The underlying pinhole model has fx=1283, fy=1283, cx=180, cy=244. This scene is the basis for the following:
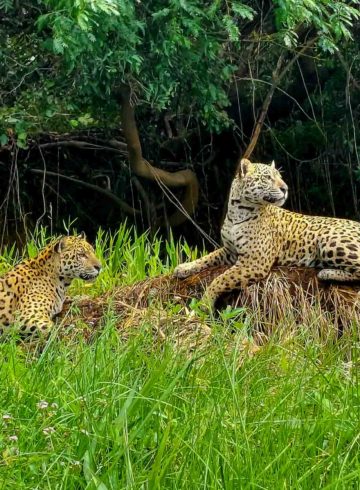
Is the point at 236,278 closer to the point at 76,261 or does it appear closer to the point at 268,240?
the point at 268,240

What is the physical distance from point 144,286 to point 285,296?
39.6 inches

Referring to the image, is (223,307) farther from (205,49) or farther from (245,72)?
(245,72)

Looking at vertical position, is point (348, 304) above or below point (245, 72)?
below

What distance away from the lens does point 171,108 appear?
12.0 metres

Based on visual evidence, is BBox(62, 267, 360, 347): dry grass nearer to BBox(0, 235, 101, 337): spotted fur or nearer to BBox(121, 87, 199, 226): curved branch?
BBox(0, 235, 101, 337): spotted fur

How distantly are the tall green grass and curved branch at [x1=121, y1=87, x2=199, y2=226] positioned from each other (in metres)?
5.56

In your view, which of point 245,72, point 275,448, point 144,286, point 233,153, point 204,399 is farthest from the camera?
point 233,153

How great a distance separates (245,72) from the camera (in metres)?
12.8

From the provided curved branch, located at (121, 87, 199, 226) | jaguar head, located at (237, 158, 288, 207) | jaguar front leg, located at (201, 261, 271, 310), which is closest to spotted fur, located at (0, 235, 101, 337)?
jaguar front leg, located at (201, 261, 271, 310)

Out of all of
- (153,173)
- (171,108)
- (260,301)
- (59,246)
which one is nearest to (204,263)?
(260,301)

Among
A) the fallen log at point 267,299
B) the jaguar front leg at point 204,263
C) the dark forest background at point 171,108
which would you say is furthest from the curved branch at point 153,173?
the fallen log at point 267,299

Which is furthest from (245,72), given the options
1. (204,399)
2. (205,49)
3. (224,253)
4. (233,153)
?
(204,399)

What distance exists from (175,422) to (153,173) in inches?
324

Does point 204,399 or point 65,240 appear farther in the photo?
point 65,240
